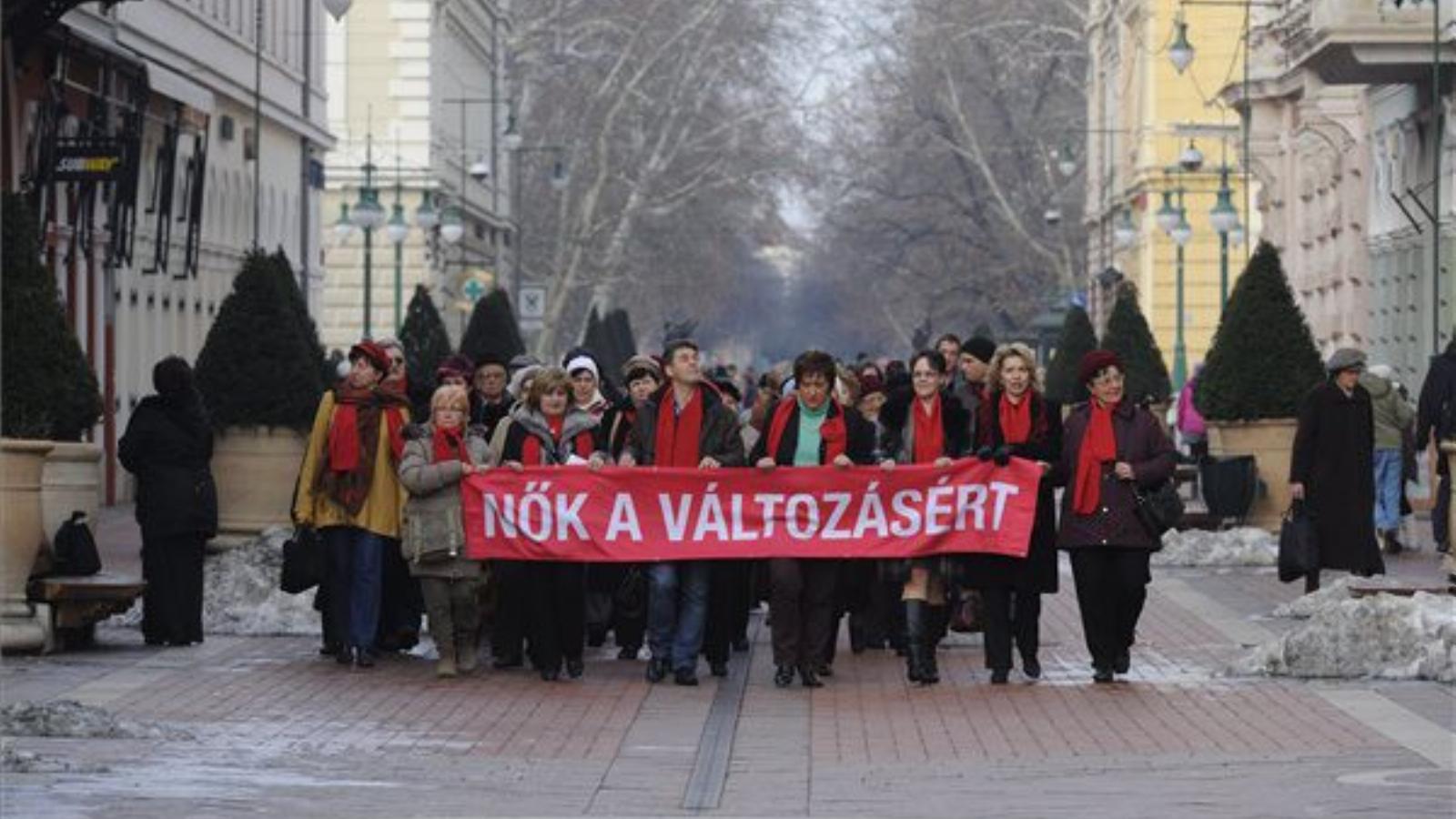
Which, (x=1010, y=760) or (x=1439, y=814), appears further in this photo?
(x=1010, y=760)

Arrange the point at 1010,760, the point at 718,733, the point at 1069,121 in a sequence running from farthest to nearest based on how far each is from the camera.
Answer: the point at 1069,121
the point at 718,733
the point at 1010,760

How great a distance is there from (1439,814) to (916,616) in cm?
676

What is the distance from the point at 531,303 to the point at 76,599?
53.8 meters

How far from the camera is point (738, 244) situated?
116125 millimetres

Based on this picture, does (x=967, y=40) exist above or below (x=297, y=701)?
above

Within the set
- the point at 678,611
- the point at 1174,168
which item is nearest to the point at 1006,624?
the point at 678,611

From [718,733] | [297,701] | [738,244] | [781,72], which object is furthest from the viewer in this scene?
[738,244]

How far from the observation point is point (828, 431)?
2092 cm

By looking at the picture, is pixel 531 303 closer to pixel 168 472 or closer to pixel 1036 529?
pixel 168 472

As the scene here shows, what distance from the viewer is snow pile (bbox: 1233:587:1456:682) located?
64.5 ft

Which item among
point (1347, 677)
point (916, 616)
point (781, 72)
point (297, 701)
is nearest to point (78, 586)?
point (297, 701)

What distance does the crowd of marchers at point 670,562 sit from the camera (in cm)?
2017

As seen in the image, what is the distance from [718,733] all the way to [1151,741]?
6.18 feet

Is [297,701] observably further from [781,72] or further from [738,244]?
[738,244]
